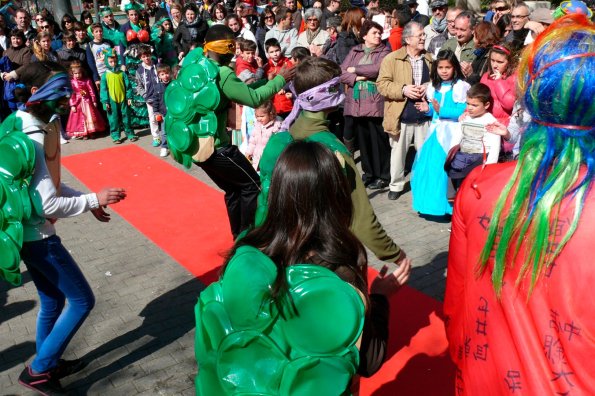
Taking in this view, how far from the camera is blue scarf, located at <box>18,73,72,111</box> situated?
3.33 meters

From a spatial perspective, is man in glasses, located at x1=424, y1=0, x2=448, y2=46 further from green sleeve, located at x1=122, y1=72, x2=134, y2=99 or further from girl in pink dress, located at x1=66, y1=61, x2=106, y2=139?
girl in pink dress, located at x1=66, y1=61, x2=106, y2=139

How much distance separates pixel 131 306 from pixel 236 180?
4.38ft

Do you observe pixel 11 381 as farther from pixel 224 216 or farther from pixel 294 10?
pixel 294 10

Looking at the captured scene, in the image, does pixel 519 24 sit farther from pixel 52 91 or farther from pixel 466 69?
pixel 52 91

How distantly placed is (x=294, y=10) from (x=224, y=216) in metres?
6.16

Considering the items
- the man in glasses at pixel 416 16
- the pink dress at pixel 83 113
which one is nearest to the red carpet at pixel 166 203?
the pink dress at pixel 83 113

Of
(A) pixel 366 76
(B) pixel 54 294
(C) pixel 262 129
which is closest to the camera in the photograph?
(B) pixel 54 294

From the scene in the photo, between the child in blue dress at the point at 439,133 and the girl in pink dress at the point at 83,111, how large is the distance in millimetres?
6502

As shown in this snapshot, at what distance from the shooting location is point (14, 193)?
3.16 meters

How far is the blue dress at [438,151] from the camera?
19.4 ft

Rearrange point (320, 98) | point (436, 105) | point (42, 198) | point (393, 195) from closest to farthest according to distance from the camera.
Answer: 1. point (42, 198)
2. point (320, 98)
3. point (436, 105)
4. point (393, 195)

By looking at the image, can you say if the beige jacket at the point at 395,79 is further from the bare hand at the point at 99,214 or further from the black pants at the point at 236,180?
the bare hand at the point at 99,214

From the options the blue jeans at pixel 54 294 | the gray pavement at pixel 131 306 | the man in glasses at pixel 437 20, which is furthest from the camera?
the man in glasses at pixel 437 20

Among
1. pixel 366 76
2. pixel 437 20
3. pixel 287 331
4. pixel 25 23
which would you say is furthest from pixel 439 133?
pixel 25 23
